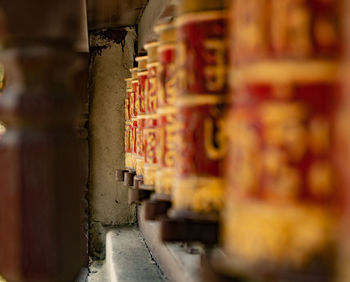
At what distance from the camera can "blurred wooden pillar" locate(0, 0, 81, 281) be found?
0.69 m

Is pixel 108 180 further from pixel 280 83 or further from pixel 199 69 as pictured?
Result: pixel 280 83

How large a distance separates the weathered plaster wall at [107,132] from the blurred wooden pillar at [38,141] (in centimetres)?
302

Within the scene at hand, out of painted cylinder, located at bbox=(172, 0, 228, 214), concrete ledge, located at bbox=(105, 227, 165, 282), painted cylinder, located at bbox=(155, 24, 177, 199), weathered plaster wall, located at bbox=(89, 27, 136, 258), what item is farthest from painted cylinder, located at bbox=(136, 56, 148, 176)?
weathered plaster wall, located at bbox=(89, 27, 136, 258)

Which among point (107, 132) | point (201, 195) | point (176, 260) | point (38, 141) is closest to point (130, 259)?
point (176, 260)

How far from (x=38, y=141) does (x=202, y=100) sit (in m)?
0.38

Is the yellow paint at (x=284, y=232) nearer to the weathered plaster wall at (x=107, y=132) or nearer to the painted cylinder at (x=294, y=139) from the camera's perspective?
the painted cylinder at (x=294, y=139)

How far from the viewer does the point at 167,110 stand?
1357mm

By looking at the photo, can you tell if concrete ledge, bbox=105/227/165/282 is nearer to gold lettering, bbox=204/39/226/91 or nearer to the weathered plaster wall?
the weathered plaster wall

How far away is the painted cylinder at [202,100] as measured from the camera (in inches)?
39.5

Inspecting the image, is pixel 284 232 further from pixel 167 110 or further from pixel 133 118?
pixel 133 118

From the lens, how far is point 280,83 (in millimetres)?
654

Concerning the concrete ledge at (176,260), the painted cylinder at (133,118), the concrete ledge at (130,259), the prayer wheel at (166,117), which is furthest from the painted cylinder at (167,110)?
the painted cylinder at (133,118)

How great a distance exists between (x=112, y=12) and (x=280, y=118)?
272 cm

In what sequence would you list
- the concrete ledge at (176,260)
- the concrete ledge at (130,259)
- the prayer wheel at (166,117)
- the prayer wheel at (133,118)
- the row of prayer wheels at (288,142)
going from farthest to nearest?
the prayer wheel at (133,118), the concrete ledge at (130,259), the concrete ledge at (176,260), the prayer wheel at (166,117), the row of prayer wheels at (288,142)
